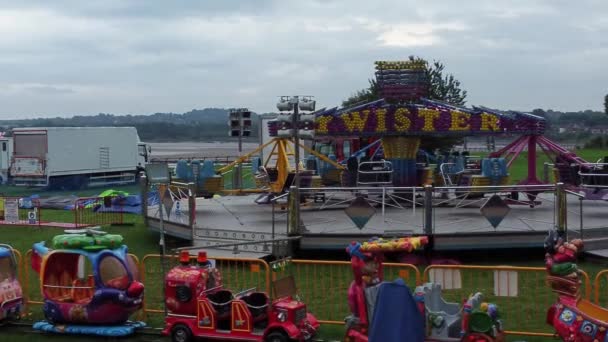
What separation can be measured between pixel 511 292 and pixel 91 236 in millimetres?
5593

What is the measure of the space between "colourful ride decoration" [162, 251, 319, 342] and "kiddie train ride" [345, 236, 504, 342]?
78 centimetres

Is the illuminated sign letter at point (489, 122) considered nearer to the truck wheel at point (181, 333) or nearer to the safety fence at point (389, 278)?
the safety fence at point (389, 278)

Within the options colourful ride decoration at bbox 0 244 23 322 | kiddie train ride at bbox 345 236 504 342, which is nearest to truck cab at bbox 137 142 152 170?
colourful ride decoration at bbox 0 244 23 322

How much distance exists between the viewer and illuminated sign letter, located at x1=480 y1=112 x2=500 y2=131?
22031mm

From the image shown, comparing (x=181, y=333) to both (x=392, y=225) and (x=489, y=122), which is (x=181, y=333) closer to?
(x=392, y=225)

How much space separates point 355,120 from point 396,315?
13537mm

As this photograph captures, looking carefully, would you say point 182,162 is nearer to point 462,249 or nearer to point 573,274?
point 462,249

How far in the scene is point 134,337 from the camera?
11367mm

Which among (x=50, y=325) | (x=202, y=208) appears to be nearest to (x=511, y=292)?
(x=50, y=325)

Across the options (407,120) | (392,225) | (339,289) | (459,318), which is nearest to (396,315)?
(459,318)

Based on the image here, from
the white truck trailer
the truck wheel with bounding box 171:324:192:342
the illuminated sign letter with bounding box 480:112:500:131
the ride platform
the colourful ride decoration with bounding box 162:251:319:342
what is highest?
the illuminated sign letter with bounding box 480:112:500:131

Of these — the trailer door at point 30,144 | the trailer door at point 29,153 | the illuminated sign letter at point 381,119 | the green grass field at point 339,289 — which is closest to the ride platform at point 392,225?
the green grass field at point 339,289

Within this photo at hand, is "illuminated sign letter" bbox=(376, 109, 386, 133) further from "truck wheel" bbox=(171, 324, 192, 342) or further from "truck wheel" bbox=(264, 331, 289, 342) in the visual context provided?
"truck wheel" bbox=(264, 331, 289, 342)

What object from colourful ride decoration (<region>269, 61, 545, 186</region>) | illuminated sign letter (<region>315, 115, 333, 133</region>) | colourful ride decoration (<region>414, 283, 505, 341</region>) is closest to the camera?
colourful ride decoration (<region>414, 283, 505, 341</region>)
